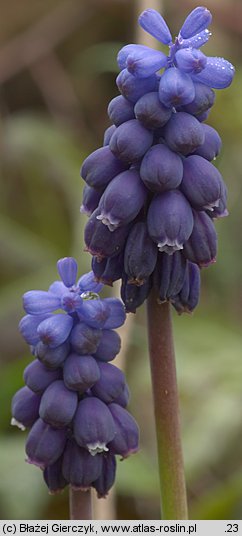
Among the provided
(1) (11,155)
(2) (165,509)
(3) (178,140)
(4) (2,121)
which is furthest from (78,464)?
(4) (2,121)

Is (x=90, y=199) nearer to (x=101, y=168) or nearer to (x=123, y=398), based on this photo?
(x=101, y=168)

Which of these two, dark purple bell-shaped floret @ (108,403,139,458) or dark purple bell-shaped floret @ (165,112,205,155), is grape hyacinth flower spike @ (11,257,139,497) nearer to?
dark purple bell-shaped floret @ (108,403,139,458)

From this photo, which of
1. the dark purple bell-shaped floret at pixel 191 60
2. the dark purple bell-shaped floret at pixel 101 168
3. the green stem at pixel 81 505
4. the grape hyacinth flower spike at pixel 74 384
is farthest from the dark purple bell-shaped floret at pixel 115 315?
the dark purple bell-shaped floret at pixel 191 60

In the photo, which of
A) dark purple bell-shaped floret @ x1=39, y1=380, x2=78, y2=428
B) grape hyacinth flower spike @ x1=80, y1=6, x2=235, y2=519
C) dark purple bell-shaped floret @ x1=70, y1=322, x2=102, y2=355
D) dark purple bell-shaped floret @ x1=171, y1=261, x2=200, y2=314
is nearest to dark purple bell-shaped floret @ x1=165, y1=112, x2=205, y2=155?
grape hyacinth flower spike @ x1=80, y1=6, x2=235, y2=519

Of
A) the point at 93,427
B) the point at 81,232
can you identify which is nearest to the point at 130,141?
the point at 93,427

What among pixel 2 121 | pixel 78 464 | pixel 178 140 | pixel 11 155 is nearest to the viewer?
pixel 178 140

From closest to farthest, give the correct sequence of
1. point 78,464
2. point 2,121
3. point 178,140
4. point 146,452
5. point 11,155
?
point 178,140 → point 78,464 → point 146,452 → point 11,155 → point 2,121

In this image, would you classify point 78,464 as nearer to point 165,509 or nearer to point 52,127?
point 165,509
